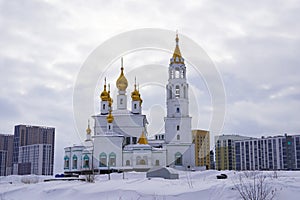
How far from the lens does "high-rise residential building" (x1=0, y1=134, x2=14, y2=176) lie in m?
88.1

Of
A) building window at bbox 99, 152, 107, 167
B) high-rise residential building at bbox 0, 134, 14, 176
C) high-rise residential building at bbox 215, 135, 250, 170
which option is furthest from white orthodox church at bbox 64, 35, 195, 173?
high-rise residential building at bbox 0, 134, 14, 176

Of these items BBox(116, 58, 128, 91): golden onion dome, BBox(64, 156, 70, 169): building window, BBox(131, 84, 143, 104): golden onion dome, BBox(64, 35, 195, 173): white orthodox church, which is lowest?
BBox(64, 156, 70, 169): building window

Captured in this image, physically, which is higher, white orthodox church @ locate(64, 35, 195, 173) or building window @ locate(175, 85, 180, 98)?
building window @ locate(175, 85, 180, 98)

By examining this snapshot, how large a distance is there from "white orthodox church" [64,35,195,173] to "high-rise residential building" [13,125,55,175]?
30.5 m

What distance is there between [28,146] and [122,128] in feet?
124

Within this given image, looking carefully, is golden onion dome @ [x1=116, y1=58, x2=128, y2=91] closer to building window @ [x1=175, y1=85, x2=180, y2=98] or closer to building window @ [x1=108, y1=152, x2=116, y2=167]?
building window @ [x1=175, y1=85, x2=180, y2=98]

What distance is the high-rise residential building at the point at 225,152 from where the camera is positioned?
282 feet

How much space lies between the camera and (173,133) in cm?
5381

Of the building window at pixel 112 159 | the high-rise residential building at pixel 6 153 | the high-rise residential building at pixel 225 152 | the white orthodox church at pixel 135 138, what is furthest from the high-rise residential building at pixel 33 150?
the building window at pixel 112 159

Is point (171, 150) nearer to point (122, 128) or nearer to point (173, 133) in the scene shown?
point (173, 133)

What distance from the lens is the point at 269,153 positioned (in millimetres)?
72938

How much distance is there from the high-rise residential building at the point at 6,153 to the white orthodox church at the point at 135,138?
38708 mm

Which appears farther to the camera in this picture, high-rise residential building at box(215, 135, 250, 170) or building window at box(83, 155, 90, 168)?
high-rise residential building at box(215, 135, 250, 170)

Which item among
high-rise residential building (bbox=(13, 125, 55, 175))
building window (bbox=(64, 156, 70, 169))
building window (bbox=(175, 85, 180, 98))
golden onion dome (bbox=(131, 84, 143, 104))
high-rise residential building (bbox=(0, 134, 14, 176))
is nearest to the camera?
building window (bbox=(175, 85, 180, 98))
